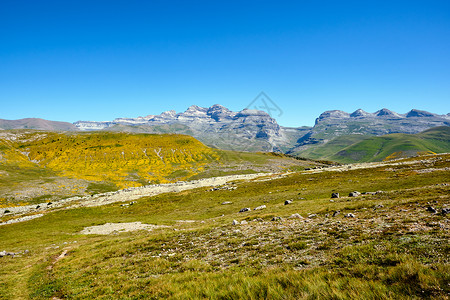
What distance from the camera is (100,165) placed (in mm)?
145000

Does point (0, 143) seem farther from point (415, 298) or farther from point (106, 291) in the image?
point (415, 298)

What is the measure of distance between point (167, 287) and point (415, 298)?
8834mm

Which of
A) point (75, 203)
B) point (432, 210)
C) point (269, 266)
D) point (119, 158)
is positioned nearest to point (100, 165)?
point (119, 158)

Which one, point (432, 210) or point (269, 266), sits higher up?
point (432, 210)

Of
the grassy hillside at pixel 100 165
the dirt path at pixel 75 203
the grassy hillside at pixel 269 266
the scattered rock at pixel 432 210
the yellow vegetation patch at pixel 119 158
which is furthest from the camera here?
the yellow vegetation patch at pixel 119 158

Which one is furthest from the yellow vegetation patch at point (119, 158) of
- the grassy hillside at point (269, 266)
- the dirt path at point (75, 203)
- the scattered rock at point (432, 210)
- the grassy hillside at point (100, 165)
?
the scattered rock at point (432, 210)

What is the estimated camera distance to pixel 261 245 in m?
13.9

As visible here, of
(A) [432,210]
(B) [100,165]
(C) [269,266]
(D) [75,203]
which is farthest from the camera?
(B) [100,165]

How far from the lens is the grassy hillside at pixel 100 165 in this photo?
97.0m

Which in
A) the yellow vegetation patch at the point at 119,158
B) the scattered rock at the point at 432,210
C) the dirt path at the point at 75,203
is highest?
the scattered rock at the point at 432,210

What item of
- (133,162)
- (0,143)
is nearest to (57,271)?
(133,162)

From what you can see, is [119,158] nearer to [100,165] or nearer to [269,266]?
[100,165]

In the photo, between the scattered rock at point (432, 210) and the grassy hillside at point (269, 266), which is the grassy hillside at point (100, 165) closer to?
the grassy hillside at point (269, 266)

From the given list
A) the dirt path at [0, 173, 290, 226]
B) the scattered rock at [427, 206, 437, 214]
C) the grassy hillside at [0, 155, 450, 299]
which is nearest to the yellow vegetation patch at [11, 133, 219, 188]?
the dirt path at [0, 173, 290, 226]
